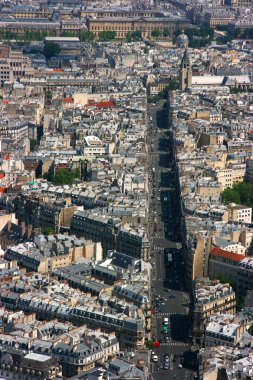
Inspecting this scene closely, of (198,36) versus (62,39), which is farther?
(198,36)

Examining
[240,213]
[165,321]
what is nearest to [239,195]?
[240,213]

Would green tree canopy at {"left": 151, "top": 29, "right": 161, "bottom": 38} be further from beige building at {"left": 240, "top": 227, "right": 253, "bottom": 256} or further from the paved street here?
beige building at {"left": 240, "top": 227, "right": 253, "bottom": 256}

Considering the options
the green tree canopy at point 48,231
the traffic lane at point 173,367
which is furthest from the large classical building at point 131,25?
the traffic lane at point 173,367

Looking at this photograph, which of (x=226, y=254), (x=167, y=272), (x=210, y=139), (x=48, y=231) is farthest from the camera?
(x=210, y=139)

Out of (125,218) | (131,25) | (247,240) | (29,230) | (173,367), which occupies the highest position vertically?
(125,218)

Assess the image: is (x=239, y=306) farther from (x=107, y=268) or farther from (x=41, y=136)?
(x=41, y=136)

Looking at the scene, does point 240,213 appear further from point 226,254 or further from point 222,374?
point 222,374
